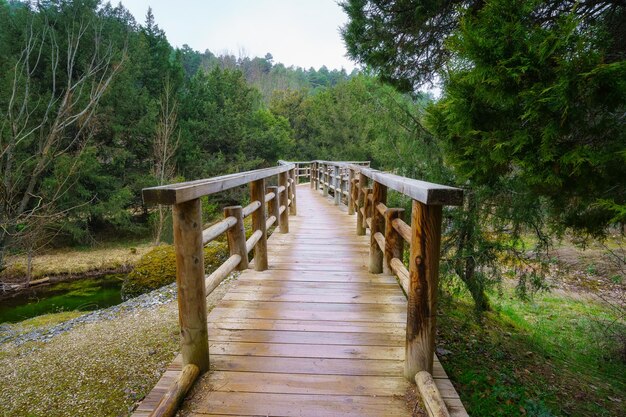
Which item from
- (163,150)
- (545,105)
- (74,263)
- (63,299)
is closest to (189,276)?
(545,105)

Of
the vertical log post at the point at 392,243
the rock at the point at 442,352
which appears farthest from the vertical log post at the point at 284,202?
the rock at the point at 442,352

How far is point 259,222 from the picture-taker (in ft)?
13.6

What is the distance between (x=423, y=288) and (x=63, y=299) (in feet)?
37.7

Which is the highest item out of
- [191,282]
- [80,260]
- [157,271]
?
[191,282]

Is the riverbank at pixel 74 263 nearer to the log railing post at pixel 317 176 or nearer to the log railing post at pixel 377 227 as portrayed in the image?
the log railing post at pixel 317 176

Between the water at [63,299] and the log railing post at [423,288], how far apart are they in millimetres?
9637

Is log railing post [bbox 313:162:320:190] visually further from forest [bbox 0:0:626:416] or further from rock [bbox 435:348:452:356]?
rock [bbox 435:348:452:356]

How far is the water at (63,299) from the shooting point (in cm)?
938

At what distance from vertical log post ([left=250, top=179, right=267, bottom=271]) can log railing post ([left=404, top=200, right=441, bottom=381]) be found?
2.32 m

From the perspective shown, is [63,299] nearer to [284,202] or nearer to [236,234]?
[284,202]

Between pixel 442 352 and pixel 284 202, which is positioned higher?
pixel 284 202

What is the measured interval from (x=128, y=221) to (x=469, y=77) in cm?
1778

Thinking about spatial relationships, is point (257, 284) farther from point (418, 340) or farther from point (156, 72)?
point (156, 72)

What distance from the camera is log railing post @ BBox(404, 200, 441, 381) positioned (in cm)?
201
